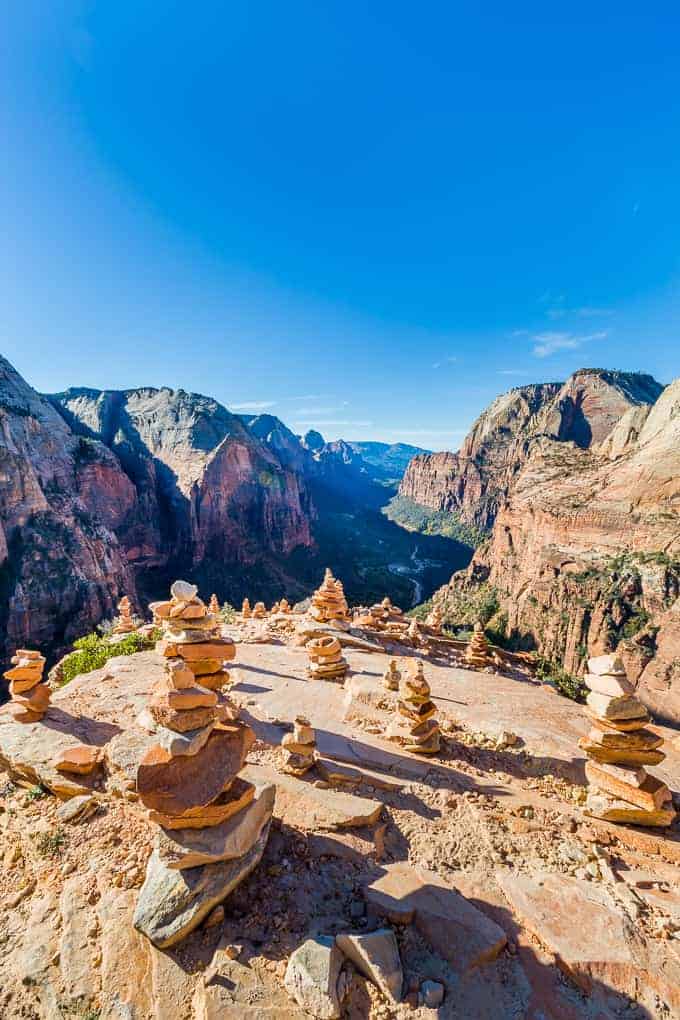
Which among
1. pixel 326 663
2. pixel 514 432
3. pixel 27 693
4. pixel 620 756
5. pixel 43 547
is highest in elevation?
pixel 514 432

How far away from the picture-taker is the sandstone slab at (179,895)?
5211 millimetres

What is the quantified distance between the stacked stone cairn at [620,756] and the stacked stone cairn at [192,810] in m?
6.93

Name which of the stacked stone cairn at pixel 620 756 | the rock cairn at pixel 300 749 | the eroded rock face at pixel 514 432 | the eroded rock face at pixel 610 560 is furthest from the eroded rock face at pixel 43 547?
the eroded rock face at pixel 514 432

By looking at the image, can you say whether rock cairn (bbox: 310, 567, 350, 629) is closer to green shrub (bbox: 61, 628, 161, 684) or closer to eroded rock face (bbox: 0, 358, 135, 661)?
green shrub (bbox: 61, 628, 161, 684)

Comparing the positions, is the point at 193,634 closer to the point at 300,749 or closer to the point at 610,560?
the point at 300,749

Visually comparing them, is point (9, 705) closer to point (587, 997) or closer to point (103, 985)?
point (103, 985)

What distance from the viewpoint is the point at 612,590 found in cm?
5006

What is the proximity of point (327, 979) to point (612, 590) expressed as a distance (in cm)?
5748

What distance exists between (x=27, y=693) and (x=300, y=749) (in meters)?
8.06

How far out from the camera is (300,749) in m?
9.00

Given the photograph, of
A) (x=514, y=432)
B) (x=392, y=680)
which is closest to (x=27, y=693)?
(x=392, y=680)

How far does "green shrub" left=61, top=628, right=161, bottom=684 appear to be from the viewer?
57.7 feet

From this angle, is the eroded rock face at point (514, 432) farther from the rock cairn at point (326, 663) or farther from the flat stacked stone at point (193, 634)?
the flat stacked stone at point (193, 634)

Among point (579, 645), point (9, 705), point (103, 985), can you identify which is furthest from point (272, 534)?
point (103, 985)
